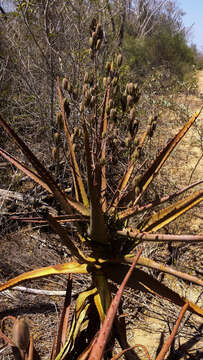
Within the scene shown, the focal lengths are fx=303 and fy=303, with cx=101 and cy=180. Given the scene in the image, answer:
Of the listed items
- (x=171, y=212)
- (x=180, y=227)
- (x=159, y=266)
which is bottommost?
(x=180, y=227)

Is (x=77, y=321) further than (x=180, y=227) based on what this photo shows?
No

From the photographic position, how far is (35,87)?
12.1ft

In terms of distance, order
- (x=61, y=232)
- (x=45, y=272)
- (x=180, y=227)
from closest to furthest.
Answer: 1. (x=61, y=232)
2. (x=45, y=272)
3. (x=180, y=227)

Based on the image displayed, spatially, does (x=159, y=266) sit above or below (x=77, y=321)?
above

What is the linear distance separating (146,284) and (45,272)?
0.37m

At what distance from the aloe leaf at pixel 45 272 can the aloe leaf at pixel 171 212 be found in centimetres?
29

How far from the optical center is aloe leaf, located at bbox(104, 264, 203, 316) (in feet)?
3.43

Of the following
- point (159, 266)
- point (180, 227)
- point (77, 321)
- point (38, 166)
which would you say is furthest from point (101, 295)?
point (180, 227)

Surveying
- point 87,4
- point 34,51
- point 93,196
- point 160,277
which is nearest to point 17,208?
point 160,277

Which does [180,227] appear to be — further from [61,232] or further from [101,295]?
[61,232]

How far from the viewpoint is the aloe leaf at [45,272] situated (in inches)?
40.9

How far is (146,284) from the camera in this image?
1.11 m

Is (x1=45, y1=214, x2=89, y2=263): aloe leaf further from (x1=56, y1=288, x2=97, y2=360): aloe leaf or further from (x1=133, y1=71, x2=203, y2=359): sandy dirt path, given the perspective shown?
(x1=133, y1=71, x2=203, y2=359): sandy dirt path

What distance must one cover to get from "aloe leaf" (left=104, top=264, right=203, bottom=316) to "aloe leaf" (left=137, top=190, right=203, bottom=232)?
17 centimetres
